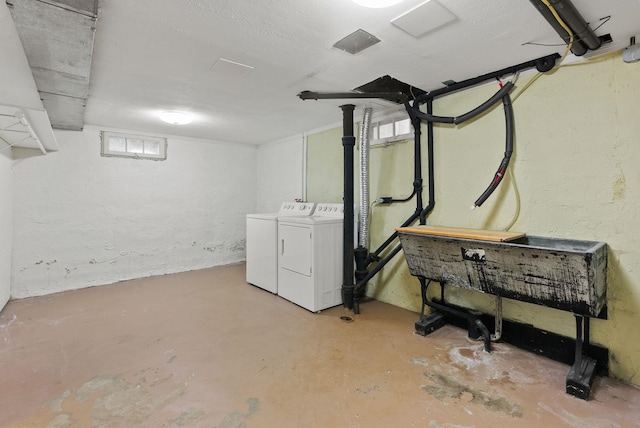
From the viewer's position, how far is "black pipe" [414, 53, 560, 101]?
221 cm

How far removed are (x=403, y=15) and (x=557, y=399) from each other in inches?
95.1

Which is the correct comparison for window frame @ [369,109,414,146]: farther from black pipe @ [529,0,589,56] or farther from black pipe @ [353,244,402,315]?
black pipe @ [529,0,589,56]

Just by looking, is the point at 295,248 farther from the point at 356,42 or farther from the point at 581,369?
the point at 581,369

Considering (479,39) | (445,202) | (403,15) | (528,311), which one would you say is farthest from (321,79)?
(528,311)

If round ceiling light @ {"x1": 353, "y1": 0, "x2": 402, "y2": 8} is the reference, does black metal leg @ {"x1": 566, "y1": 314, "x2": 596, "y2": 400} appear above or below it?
below

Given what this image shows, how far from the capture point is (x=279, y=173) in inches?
208

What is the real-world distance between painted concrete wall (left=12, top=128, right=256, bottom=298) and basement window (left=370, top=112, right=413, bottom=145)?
290 centimetres

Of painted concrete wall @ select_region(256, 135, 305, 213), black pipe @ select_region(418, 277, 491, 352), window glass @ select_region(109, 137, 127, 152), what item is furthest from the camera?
painted concrete wall @ select_region(256, 135, 305, 213)

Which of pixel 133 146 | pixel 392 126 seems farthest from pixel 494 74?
pixel 133 146

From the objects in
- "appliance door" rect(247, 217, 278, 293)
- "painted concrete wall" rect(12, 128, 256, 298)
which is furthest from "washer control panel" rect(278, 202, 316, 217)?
"painted concrete wall" rect(12, 128, 256, 298)

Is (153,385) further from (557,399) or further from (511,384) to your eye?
(557,399)

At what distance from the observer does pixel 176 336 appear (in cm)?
266

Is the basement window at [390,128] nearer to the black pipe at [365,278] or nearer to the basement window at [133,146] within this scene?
the black pipe at [365,278]

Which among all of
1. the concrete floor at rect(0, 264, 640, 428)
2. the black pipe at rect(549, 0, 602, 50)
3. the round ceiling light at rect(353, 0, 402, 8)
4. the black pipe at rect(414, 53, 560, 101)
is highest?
the black pipe at rect(414, 53, 560, 101)
